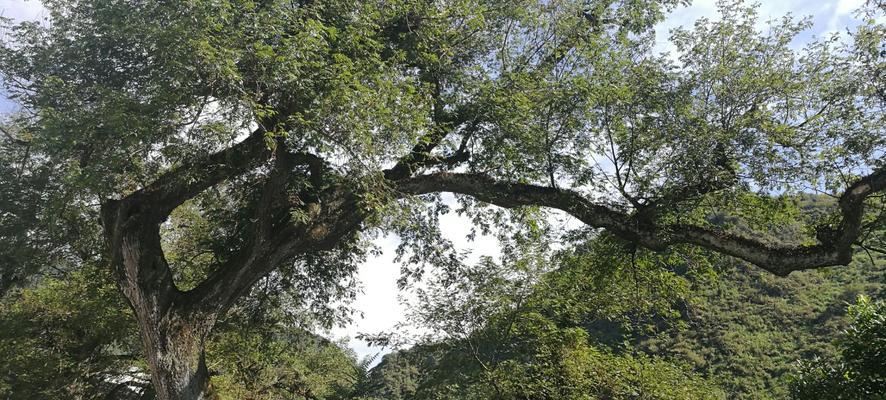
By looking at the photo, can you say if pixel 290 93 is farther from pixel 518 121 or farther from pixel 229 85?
pixel 518 121

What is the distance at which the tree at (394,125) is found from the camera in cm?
602

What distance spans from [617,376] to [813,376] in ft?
12.3

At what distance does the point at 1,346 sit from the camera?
9.58m

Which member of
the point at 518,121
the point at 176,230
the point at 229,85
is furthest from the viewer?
the point at 176,230

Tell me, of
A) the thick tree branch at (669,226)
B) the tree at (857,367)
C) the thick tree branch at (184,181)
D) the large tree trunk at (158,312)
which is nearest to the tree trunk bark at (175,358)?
the large tree trunk at (158,312)

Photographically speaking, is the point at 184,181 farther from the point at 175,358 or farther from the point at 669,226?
the point at 669,226

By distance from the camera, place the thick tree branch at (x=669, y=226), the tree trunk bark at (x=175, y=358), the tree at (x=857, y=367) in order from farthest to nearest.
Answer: the tree trunk bark at (x=175, y=358) < the thick tree branch at (x=669, y=226) < the tree at (x=857, y=367)

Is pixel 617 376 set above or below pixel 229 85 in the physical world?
below

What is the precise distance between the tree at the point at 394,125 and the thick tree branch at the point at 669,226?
0.02m

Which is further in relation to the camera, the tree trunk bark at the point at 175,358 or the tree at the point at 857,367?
the tree trunk bark at the point at 175,358

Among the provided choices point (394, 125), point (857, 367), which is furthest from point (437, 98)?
point (857, 367)

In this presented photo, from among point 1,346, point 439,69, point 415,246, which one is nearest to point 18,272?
point 1,346

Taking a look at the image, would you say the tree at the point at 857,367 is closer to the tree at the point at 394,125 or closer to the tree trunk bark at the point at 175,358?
the tree at the point at 394,125

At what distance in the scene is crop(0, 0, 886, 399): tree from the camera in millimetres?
6023
